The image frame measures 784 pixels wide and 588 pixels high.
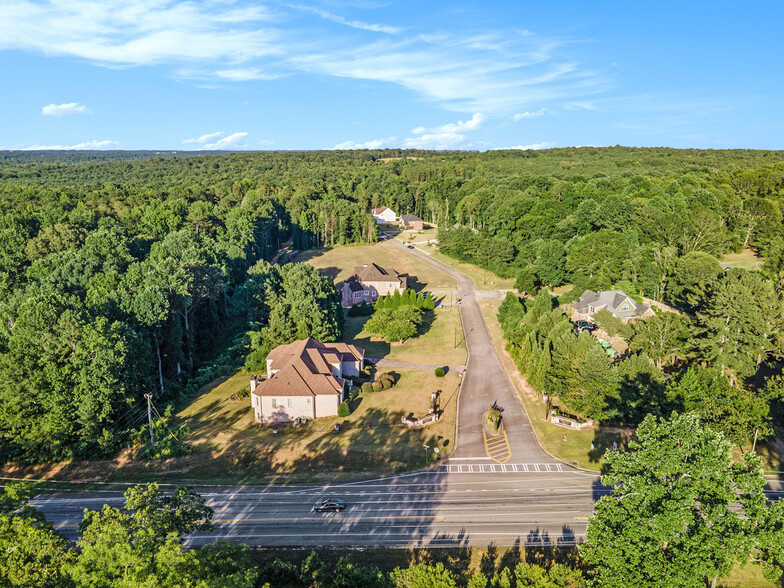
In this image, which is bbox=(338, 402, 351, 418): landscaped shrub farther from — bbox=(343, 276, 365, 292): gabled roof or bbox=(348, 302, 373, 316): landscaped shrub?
bbox=(343, 276, 365, 292): gabled roof

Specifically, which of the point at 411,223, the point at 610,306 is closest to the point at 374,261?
the point at 411,223

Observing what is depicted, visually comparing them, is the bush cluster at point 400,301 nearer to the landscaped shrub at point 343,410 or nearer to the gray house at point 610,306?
the gray house at point 610,306

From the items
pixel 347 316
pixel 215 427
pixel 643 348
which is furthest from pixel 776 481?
pixel 347 316

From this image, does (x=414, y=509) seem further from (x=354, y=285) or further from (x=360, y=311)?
(x=354, y=285)

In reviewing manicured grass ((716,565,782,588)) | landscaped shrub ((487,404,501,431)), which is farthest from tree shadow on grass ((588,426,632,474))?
manicured grass ((716,565,782,588))

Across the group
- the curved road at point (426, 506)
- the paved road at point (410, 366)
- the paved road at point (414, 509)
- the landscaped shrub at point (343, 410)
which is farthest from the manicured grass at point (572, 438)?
the landscaped shrub at point (343, 410)
